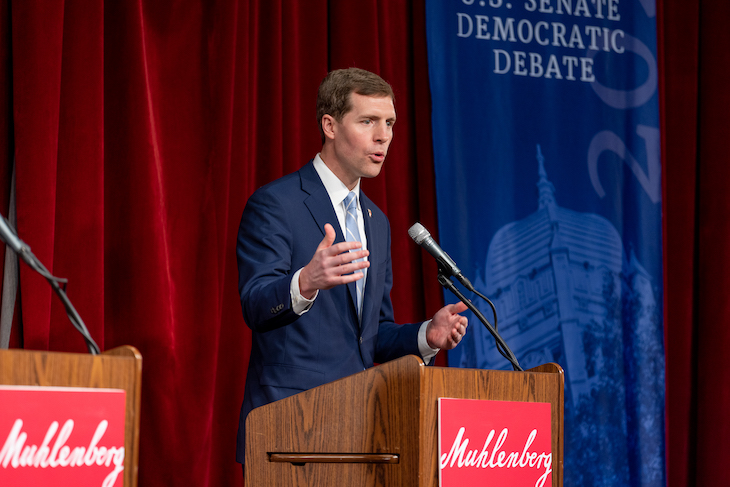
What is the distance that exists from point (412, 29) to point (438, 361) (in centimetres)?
145

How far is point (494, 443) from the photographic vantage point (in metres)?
1.46

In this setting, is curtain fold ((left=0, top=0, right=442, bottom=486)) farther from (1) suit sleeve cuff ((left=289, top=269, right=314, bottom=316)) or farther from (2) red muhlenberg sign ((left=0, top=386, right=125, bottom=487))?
(2) red muhlenberg sign ((left=0, top=386, right=125, bottom=487))

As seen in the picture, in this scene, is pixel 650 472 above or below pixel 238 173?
below

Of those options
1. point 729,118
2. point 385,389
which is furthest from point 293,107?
point 729,118

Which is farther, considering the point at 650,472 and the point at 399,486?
the point at 650,472

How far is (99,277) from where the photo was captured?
2582 mm

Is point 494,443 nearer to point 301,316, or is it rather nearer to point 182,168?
point 301,316

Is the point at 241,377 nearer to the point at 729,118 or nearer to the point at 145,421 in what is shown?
the point at 145,421

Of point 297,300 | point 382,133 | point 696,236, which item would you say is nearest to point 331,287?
point 297,300

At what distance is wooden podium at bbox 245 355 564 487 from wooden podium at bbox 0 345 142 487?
19.5 inches

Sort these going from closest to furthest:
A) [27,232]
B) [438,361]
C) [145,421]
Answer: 1. [27,232]
2. [145,421]
3. [438,361]

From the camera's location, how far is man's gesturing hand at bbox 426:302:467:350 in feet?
5.91

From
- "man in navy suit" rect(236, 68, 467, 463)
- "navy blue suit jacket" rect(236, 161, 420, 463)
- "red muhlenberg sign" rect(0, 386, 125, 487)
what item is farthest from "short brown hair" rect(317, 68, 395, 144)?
"red muhlenberg sign" rect(0, 386, 125, 487)

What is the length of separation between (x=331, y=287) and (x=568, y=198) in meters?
2.04
